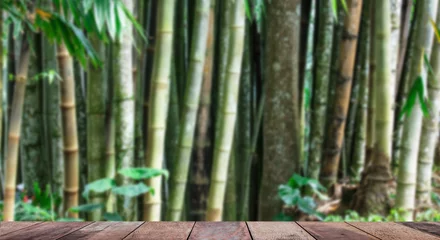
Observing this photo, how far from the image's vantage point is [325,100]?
325cm

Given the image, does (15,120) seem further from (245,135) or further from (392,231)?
(245,135)

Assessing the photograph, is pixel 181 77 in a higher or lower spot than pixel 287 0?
lower

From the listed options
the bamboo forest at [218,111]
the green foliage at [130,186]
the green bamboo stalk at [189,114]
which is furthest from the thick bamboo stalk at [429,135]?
the green foliage at [130,186]

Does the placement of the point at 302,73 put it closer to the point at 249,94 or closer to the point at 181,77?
the point at 249,94

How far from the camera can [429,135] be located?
8.38ft

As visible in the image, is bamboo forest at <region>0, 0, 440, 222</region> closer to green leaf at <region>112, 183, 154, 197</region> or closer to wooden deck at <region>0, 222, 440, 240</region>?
green leaf at <region>112, 183, 154, 197</region>

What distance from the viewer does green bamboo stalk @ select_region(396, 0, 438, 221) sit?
7.88ft

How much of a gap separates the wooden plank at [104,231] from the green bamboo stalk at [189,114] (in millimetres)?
1286

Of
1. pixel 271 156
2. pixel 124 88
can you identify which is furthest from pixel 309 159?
pixel 124 88

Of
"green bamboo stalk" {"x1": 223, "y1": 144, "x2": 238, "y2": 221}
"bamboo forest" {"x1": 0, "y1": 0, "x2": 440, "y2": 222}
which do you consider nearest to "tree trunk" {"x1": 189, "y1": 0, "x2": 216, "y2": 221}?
"bamboo forest" {"x1": 0, "y1": 0, "x2": 440, "y2": 222}

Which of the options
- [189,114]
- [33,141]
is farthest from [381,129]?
[33,141]

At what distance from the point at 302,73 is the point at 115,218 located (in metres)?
1.56

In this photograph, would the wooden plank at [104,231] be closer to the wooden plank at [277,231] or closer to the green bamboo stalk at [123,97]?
the wooden plank at [277,231]

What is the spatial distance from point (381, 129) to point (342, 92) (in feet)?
1.80
